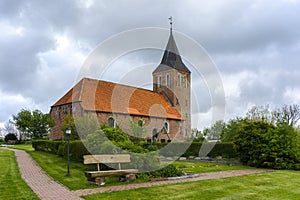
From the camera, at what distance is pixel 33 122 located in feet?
93.2

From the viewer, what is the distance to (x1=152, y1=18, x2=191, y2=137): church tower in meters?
43.5

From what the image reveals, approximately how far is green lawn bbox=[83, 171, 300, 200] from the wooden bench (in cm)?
139

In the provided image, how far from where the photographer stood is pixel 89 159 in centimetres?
945

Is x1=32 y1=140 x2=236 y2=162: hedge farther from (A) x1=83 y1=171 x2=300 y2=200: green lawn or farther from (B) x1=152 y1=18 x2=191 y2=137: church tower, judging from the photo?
(B) x1=152 y1=18 x2=191 y2=137: church tower

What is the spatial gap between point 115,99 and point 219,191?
26.4m

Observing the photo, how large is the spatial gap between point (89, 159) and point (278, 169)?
34.0ft

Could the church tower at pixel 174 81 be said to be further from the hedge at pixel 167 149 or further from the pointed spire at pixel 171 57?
the hedge at pixel 167 149

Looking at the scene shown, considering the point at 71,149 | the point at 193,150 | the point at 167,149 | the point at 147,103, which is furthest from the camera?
the point at 147,103

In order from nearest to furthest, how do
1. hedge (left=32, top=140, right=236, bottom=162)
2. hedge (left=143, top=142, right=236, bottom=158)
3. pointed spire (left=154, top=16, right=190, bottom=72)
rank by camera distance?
hedge (left=32, top=140, right=236, bottom=162), hedge (left=143, top=142, right=236, bottom=158), pointed spire (left=154, top=16, right=190, bottom=72)

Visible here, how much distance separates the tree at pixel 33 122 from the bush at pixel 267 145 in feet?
64.6

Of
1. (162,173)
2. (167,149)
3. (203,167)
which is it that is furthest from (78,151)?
(167,149)

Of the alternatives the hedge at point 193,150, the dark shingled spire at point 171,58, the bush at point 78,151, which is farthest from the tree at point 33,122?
the dark shingled spire at point 171,58

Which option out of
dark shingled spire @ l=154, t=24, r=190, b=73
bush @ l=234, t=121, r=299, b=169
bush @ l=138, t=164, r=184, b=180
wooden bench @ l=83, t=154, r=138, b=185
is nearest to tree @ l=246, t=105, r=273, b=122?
dark shingled spire @ l=154, t=24, r=190, b=73

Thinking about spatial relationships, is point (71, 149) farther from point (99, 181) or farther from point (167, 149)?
point (167, 149)
